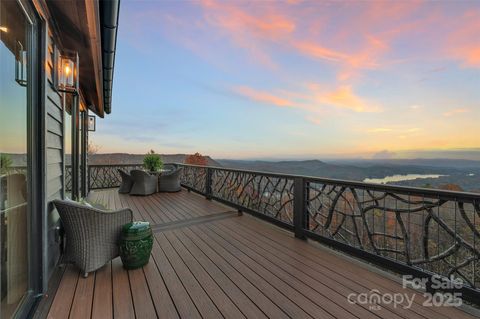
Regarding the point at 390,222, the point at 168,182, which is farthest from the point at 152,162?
the point at 390,222

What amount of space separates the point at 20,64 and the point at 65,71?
0.93 m

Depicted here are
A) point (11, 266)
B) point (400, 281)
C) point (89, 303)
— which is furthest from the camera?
point (400, 281)

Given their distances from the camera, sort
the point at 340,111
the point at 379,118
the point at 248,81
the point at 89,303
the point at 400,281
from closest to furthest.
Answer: the point at 89,303 → the point at 400,281 → the point at 379,118 → the point at 340,111 → the point at 248,81

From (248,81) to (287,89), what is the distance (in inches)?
54.6

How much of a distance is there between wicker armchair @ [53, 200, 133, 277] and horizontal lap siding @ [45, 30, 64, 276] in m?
0.11

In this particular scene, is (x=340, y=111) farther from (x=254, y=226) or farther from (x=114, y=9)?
(x=114, y=9)

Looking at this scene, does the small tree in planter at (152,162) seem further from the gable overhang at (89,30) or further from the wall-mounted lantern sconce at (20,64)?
the wall-mounted lantern sconce at (20,64)

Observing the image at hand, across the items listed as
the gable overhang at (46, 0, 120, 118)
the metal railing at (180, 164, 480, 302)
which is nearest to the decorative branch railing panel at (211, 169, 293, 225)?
the metal railing at (180, 164, 480, 302)

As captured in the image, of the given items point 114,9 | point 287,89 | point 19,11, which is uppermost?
point 287,89

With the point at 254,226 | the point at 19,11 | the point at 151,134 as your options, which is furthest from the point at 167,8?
the point at 151,134

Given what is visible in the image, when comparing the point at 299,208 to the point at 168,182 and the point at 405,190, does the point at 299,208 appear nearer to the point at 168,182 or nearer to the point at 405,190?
the point at 405,190

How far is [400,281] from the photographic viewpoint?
6.65 feet

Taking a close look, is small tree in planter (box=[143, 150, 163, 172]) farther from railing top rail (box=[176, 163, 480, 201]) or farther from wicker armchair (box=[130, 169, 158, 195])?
railing top rail (box=[176, 163, 480, 201])

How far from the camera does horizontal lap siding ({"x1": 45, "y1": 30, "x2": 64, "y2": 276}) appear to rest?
1877mm
